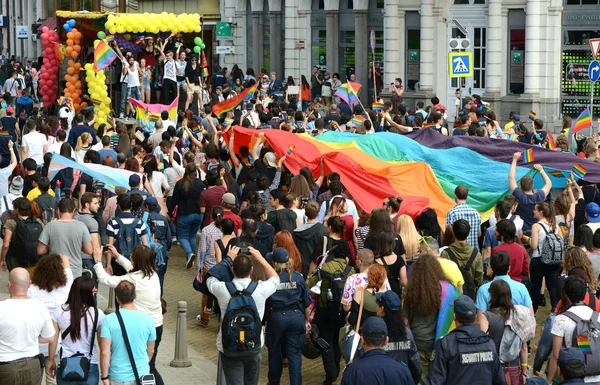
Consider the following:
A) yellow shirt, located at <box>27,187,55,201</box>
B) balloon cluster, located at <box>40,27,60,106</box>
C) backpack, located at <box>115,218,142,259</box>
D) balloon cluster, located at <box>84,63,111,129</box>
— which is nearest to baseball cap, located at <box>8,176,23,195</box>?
yellow shirt, located at <box>27,187,55,201</box>

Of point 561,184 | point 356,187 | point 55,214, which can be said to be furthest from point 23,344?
point 561,184

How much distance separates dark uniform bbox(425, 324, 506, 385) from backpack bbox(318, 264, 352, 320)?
2.58 metres

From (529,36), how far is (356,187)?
58.3 ft

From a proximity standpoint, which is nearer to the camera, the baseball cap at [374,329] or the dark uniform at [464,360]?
the baseball cap at [374,329]

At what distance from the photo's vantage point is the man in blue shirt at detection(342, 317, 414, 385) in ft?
27.7

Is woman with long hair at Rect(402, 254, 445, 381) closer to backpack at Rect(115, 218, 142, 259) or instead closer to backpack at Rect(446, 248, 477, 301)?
backpack at Rect(446, 248, 477, 301)

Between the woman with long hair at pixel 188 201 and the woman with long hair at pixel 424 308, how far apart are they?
7.12 m

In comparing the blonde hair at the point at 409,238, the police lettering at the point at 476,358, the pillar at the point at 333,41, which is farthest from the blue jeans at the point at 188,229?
the pillar at the point at 333,41

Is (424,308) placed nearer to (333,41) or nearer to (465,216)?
(465,216)

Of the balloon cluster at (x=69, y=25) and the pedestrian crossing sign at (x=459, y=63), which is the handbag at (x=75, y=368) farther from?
the balloon cluster at (x=69, y=25)

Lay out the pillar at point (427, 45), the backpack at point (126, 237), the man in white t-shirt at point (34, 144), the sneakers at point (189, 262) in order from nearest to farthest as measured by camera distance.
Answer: the backpack at point (126, 237), the sneakers at point (189, 262), the man in white t-shirt at point (34, 144), the pillar at point (427, 45)

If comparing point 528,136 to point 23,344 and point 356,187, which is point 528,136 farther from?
point 23,344

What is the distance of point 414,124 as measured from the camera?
23.0 m

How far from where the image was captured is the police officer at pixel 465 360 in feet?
29.6
